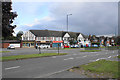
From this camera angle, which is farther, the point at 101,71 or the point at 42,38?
the point at 42,38

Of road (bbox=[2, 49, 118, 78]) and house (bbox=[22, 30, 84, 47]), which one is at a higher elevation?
house (bbox=[22, 30, 84, 47])

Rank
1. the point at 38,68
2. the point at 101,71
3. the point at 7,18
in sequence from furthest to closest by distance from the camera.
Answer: the point at 7,18, the point at 38,68, the point at 101,71

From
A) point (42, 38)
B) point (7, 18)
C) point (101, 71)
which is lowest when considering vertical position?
point (101, 71)

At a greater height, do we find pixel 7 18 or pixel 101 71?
pixel 7 18

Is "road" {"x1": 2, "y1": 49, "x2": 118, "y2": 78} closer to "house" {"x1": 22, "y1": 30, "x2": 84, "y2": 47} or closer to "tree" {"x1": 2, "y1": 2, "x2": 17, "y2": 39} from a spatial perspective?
"tree" {"x1": 2, "y1": 2, "x2": 17, "y2": 39}

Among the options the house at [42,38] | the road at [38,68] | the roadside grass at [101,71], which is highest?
the house at [42,38]

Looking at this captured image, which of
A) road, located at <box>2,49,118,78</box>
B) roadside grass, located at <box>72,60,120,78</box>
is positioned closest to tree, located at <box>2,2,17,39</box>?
road, located at <box>2,49,118,78</box>

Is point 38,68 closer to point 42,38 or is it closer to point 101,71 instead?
point 101,71

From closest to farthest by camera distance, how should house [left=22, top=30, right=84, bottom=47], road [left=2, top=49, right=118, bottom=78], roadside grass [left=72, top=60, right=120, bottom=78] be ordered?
roadside grass [left=72, top=60, right=120, bottom=78], road [left=2, top=49, right=118, bottom=78], house [left=22, top=30, right=84, bottom=47]

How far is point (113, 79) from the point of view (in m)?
6.03

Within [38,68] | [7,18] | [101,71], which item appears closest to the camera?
[101,71]

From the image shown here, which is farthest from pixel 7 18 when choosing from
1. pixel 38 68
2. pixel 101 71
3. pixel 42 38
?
pixel 42 38

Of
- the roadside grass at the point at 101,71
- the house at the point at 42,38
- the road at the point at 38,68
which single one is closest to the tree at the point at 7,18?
the road at the point at 38,68

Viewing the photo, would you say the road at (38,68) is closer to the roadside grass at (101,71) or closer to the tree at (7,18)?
the roadside grass at (101,71)
